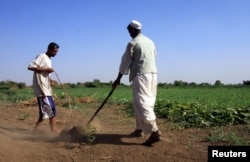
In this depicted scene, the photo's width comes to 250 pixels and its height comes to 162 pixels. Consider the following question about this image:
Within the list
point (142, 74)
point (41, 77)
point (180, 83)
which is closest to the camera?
point (142, 74)

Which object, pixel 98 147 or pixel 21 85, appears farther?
pixel 21 85

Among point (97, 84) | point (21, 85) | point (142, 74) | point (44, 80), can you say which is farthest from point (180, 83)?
point (142, 74)

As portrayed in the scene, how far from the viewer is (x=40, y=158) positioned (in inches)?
202

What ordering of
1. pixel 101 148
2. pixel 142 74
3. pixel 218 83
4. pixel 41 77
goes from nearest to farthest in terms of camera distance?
pixel 101 148, pixel 142 74, pixel 41 77, pixel 218 83

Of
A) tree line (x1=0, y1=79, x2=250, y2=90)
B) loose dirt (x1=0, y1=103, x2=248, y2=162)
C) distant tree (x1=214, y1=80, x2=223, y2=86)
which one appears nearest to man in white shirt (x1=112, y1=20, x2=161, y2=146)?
loose dirt (x1=0, y1=103, x2=248, y2=162)

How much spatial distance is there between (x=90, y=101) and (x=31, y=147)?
10.8 m

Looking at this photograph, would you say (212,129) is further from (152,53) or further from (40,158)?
(40,158)

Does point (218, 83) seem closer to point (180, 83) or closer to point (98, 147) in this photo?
point (180, 83)

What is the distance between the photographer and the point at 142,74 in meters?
5.59

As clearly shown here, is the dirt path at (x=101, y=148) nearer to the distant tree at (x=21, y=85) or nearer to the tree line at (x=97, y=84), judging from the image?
the tree line at (x=97, y=84)

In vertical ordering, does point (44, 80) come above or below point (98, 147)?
above

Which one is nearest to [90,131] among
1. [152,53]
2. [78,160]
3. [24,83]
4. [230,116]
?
[78,160]

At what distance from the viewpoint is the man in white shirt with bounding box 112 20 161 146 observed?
546 centimetres

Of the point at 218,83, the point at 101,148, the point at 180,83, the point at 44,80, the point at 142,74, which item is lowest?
the point at 101,148
